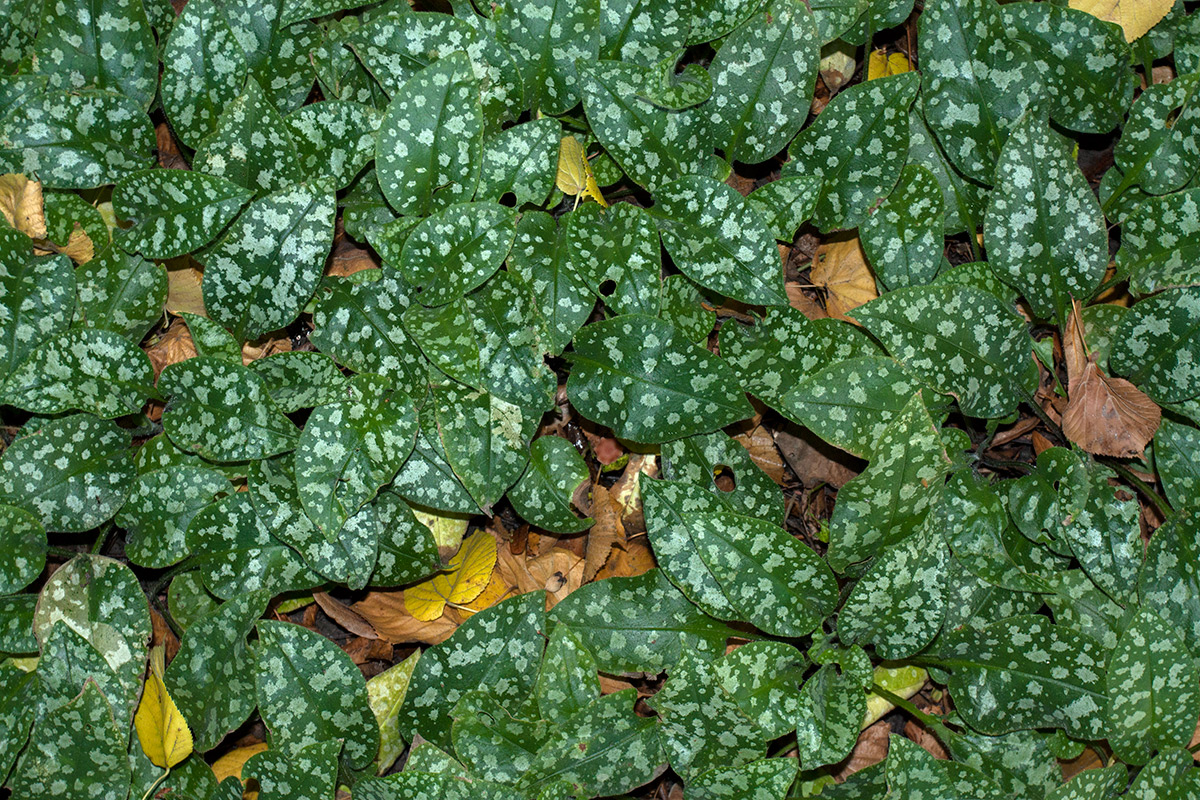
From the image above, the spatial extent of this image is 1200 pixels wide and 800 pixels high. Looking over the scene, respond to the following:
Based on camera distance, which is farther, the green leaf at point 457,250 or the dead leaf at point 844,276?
the dead leaf at point 844,276

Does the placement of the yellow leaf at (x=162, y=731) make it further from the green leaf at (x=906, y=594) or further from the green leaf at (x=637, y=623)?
the green leaf at (x=906, y=594)

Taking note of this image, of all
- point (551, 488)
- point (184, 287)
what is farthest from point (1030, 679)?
point (184, 287)

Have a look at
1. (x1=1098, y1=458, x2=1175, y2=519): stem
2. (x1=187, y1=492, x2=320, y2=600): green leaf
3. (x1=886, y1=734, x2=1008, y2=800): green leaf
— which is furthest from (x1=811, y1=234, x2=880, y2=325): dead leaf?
(x1=187, y1=492, x2=320, y2=600): green leaf

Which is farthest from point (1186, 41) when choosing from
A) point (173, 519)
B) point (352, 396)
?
point (173, 519)

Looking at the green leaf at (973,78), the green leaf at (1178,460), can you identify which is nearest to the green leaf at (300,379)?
the green leaf at (973,78)

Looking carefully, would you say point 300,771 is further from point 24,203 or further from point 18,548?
point 24,203

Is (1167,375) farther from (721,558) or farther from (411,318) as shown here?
(411,318)

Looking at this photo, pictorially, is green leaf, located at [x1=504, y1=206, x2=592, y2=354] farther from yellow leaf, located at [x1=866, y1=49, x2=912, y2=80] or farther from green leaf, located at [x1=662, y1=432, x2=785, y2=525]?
yellow leaf, located at [x1=866, y1=49, x2=912, y2=80]
